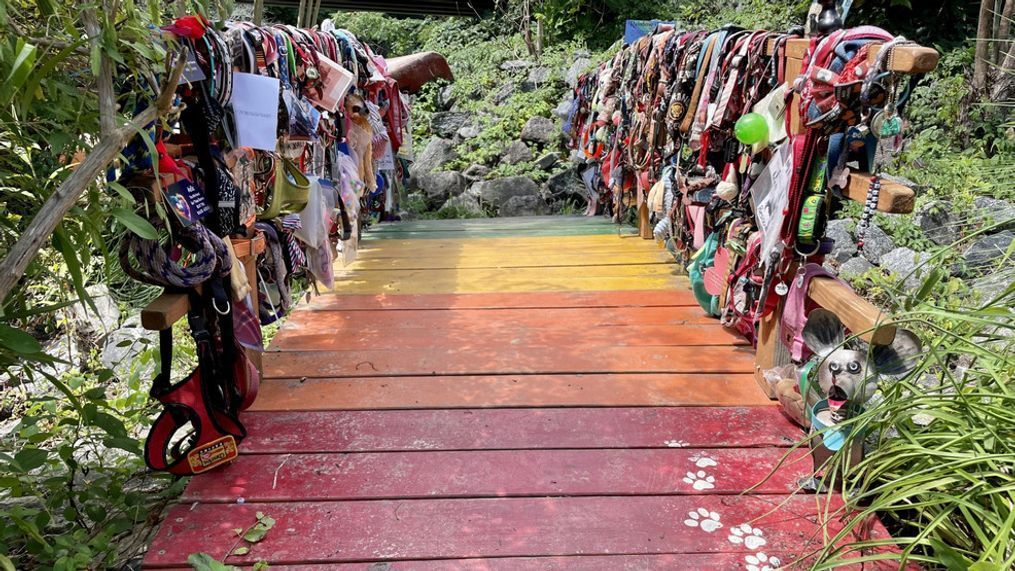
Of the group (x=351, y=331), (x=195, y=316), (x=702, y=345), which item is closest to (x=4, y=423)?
(x=351, y=331)

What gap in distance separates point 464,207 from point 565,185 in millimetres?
1278

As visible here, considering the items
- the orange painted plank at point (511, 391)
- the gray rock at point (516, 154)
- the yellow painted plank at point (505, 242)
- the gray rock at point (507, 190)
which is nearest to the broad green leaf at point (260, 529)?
the orange painted plank at point (511, 391)

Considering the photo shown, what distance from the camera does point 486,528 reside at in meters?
1.76

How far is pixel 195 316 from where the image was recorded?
1984 millimetres

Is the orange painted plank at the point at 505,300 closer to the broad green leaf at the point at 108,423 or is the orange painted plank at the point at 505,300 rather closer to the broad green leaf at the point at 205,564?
the broad green leaf at the point at 108,423

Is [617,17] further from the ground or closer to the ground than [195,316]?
further from the ground

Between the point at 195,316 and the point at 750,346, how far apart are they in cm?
206

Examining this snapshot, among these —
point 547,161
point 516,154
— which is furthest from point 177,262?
point 516,154

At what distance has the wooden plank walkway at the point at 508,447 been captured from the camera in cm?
170

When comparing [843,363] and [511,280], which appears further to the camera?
[511,280]

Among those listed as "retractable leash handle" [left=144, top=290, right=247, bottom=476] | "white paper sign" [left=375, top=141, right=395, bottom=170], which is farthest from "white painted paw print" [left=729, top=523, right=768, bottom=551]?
"white paper sign" [left=375, top=141, right=395, bottom=170]

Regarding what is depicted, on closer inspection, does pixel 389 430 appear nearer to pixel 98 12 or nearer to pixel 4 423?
pixel 98 12

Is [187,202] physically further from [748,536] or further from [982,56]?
[982,56]

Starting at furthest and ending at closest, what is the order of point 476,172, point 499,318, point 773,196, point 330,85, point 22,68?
point 476,172
point 499,318
point 330,85
point 773,196
point 22,68
